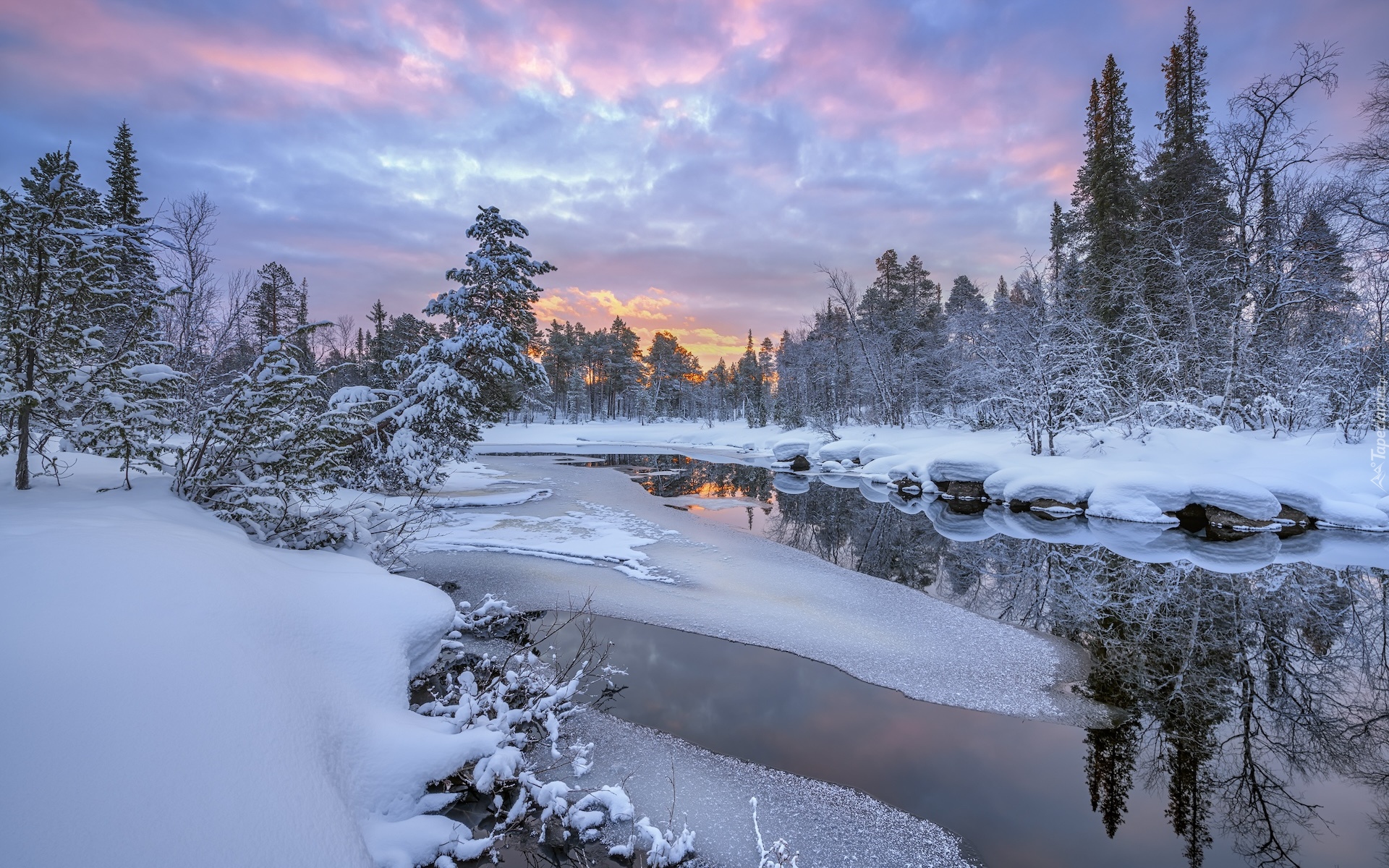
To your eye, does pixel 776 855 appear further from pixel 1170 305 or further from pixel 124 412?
pixel 1170 305

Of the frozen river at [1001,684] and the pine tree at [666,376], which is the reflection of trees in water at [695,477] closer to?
the frozen river at [1001,684]

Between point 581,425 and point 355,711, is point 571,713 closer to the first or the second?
point 355,711

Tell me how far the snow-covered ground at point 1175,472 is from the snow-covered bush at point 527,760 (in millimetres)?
14380

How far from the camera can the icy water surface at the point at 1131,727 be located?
3.85 m

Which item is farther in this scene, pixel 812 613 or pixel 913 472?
pixel 913 472

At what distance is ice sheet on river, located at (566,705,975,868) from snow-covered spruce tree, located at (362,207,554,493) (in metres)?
10.7

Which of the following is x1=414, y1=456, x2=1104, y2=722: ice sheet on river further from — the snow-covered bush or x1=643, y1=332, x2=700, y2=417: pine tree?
x1=643, y1=332, x2=700, y2=417: pine tree

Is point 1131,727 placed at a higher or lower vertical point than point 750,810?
lower

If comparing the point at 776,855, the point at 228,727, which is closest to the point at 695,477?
the point at 776,855

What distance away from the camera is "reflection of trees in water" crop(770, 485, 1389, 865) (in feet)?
13.6

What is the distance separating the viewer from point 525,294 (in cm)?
1606

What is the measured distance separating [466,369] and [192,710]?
13783 millimetres

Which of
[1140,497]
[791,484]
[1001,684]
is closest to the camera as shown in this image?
[1001,684]

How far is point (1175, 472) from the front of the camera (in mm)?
14406
